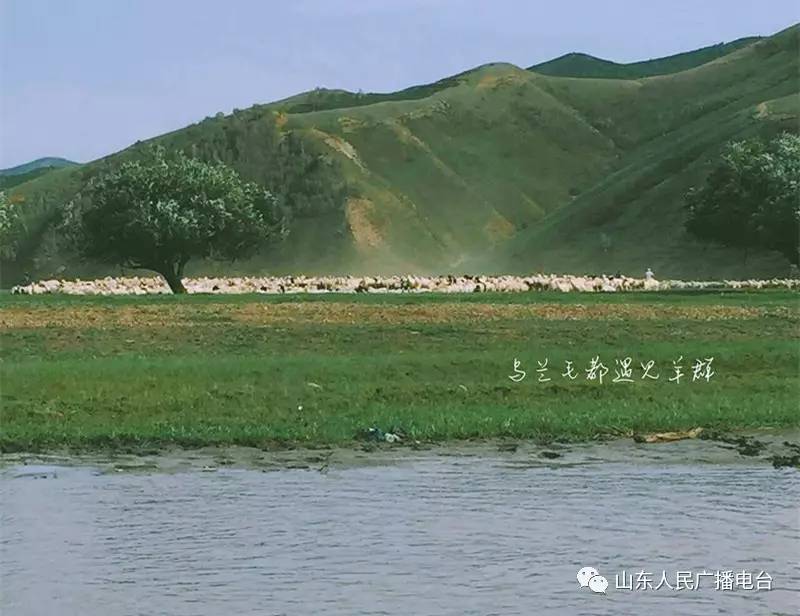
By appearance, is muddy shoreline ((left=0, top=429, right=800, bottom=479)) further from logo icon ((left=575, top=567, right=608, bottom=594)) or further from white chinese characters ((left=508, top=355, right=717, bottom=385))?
logo icon ((left=575, top=567, right=608, bottom=594))

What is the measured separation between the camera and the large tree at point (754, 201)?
73.7 m

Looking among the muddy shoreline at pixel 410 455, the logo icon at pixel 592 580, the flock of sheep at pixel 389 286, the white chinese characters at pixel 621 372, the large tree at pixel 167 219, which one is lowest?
the logo icon at pixel 592 580

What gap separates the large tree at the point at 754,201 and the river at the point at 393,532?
178ft

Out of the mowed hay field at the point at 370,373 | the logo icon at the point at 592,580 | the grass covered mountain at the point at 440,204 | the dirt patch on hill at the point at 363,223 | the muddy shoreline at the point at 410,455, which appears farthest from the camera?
the dirt patch on hill at the point at 363,223

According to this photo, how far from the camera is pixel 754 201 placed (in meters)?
76.0

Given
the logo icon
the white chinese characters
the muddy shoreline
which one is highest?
the white chinese characters

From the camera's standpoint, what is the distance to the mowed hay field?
902 inches

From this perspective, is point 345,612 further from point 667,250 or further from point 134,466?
point 667,250

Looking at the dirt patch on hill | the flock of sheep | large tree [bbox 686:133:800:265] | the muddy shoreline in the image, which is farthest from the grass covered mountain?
the muddy shoreline

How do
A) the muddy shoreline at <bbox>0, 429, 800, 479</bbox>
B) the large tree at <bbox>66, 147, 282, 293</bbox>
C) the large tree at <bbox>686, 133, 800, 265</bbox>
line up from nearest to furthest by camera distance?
the muddy shoreline at <bbox>0, 429, 800, 479</bbox> → the large tree at <bbox>66, 147, 282, 293</bbox> → the large tree at <bbox>686, 133, 800, 265</bbox>

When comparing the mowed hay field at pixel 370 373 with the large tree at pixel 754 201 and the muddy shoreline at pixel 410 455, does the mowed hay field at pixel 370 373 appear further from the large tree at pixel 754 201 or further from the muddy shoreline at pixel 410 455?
the large tree at pixel 754 201

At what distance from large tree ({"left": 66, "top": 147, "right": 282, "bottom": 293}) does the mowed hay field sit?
2540cm

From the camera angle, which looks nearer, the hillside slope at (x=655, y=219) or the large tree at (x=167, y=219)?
the large tree at (x=167, y=219)

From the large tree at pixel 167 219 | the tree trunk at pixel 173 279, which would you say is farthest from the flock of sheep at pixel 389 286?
the large tree at pixel 167 219
